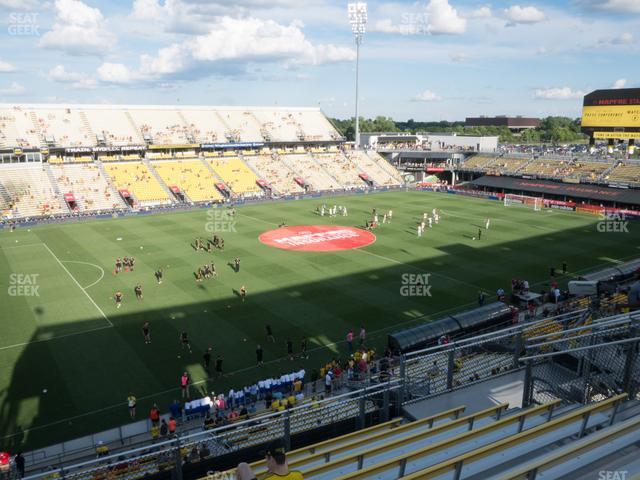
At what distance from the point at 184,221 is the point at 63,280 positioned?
20756mm

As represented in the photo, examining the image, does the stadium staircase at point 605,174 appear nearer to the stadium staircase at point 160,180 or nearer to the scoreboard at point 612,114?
the scoreboard at point 612,114

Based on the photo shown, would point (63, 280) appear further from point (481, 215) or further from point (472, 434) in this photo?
point (481, 215)

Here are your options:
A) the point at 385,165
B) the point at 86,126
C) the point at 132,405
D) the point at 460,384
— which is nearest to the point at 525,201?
the point at 385,165

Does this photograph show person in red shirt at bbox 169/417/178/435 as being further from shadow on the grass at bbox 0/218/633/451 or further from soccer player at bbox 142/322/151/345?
soccer player at bbox 142/322/151/345

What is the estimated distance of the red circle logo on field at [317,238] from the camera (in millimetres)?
42656

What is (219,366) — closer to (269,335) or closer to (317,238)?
(269,335)

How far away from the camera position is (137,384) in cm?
2088

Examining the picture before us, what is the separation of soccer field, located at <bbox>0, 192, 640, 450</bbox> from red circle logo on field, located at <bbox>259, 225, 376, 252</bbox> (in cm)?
134

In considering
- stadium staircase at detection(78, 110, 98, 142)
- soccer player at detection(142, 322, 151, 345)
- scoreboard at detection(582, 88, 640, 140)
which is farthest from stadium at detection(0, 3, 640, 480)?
stadium staircase at detection(78, 110, 98, 142)

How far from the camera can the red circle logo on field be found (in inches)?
1679

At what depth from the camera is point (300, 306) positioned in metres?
29.1

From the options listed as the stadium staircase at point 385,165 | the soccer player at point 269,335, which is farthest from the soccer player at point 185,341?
the stadium staircase at point 385,165

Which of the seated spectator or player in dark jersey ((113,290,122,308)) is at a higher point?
the seated spectator

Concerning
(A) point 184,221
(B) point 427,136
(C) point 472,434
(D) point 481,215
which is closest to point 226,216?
(A) point 184,221
